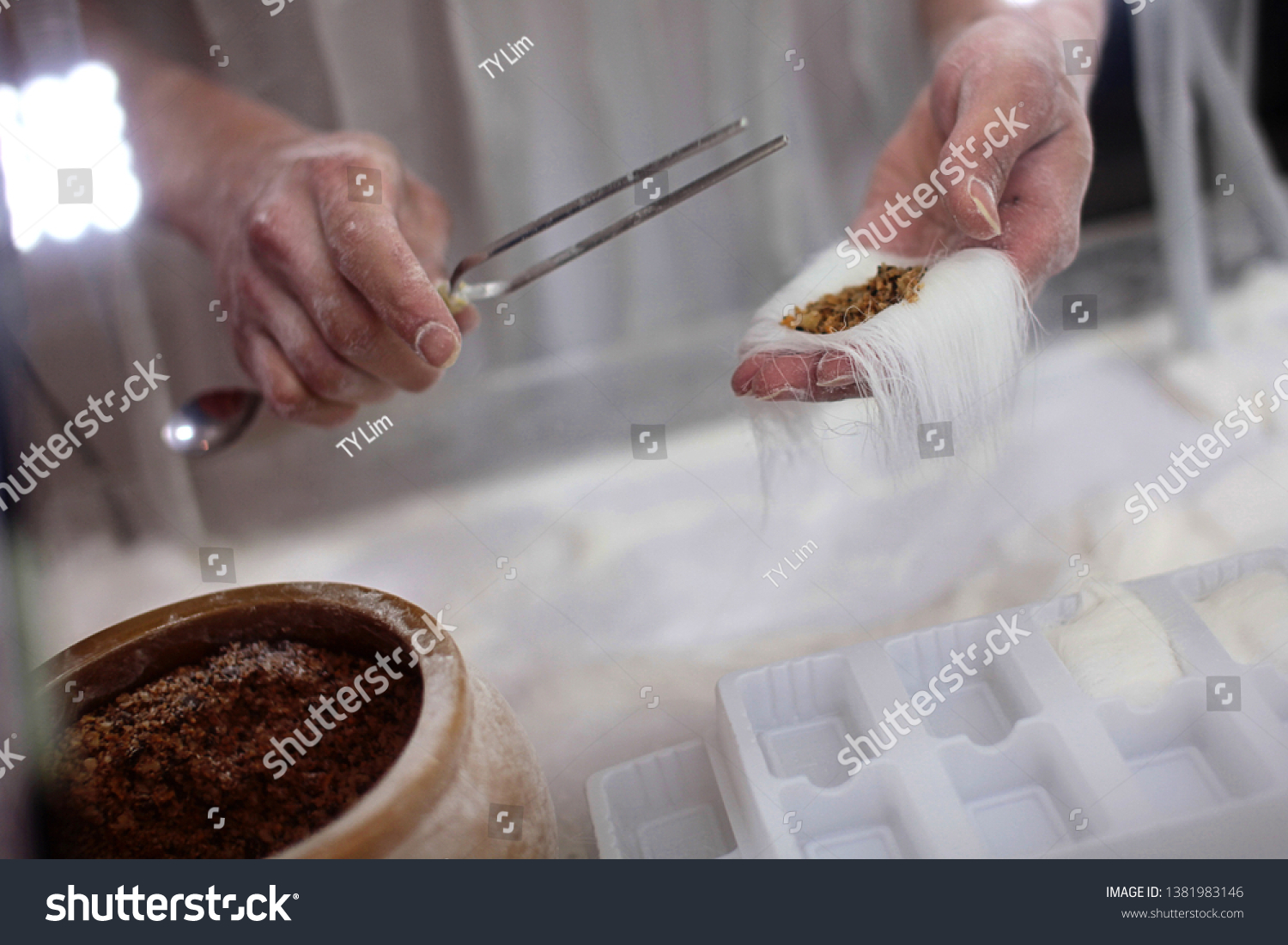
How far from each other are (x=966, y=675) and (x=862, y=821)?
0.10 metres

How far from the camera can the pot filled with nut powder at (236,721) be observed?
0.34 m

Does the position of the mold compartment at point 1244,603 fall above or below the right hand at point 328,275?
below

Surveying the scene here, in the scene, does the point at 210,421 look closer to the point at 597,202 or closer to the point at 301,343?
the point at 301,343

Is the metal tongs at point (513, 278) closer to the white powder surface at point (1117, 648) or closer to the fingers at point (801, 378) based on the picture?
the fingers at point (801, 378)

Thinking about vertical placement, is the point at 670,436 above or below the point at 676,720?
above

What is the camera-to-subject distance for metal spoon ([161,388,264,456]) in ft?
2.17

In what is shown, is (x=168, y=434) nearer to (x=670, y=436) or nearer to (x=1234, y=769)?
(x=670, y=436)

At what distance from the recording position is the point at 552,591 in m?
0.53

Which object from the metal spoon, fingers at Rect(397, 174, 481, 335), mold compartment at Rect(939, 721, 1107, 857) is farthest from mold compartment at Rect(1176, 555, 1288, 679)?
the metal spoon

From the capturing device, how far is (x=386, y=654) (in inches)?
13.3

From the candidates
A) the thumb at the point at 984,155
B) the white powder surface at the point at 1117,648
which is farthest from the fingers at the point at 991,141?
the white powder surface at the point at 1117,648

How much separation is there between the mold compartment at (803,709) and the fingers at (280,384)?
14.4 inches
